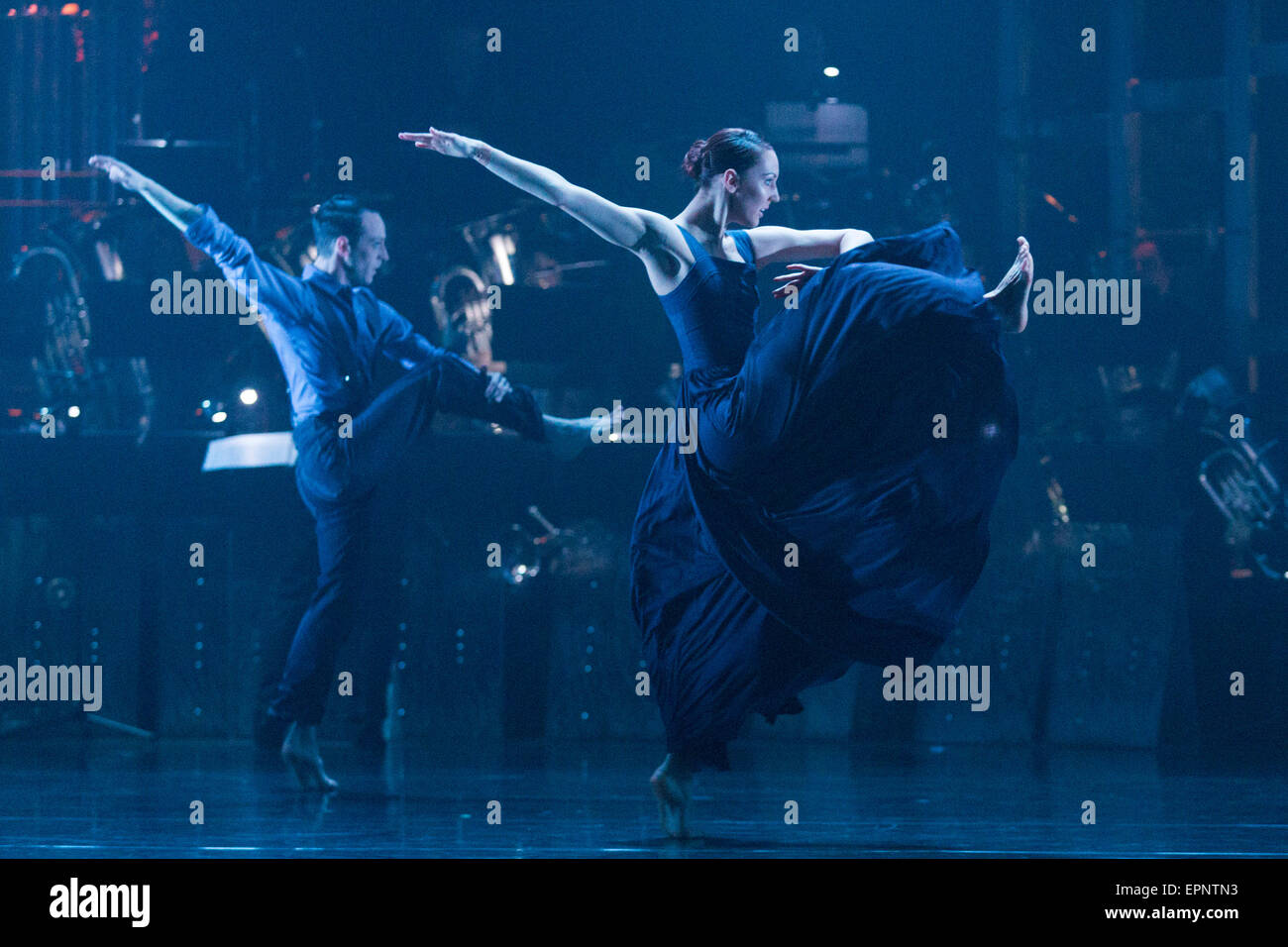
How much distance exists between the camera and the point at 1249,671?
518 cm

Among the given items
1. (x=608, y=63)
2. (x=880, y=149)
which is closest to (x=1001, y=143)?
(x=880, y=149)

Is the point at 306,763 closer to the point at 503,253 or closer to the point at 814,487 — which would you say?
the point at 814,487

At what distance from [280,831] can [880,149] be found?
2.95 metres

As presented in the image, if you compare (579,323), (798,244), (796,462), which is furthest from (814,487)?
(579,323)

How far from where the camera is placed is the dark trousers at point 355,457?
15.6 ft

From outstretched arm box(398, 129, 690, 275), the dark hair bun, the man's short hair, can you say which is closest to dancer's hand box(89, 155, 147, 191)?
the man's short hair

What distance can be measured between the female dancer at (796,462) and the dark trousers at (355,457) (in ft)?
3.65

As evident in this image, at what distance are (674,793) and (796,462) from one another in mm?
884

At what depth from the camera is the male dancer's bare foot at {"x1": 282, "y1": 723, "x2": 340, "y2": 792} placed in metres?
4.44

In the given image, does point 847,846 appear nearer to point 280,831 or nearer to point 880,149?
point 280,831

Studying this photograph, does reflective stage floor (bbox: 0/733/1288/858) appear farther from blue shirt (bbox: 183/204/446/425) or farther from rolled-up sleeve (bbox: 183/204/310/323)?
rolled-up sleeve (bbox: 183/204/310/323)

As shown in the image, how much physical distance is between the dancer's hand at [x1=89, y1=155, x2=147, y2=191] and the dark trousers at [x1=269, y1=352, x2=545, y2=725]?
0.96m

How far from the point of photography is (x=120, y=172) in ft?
16.7

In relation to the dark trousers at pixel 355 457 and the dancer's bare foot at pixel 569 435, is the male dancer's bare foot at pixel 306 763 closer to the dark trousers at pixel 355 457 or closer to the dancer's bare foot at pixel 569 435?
the dark trousers at pixel 355 457
